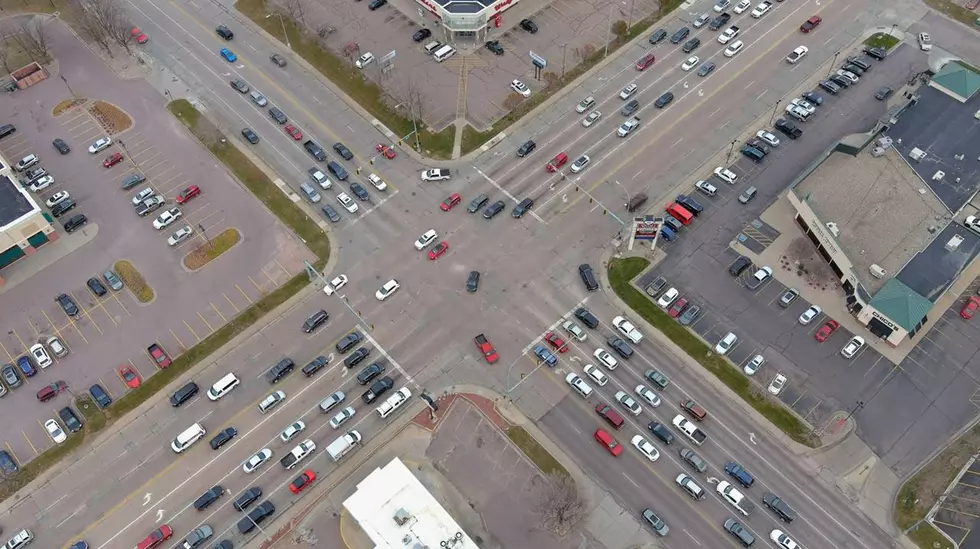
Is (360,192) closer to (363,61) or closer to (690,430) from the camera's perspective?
(363,61)

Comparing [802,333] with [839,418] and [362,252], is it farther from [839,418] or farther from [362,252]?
[362,252]

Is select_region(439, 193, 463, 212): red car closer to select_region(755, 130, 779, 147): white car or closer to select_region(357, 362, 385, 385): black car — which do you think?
select_region(357, 362, 385, 385): black car

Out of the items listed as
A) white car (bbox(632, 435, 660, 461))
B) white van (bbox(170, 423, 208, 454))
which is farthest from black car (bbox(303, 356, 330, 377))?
white car (bbox(632, 435, 660, 461))

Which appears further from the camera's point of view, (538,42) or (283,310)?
(538,42)

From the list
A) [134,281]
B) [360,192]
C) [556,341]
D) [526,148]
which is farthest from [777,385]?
[134,281]

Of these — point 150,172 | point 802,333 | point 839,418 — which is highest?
point 150,172

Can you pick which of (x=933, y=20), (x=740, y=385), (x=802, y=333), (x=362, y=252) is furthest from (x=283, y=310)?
(x=933, y=20)

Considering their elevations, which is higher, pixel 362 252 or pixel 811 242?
pixel 362 252

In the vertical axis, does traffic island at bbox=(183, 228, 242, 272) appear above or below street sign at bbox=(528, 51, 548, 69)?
above
